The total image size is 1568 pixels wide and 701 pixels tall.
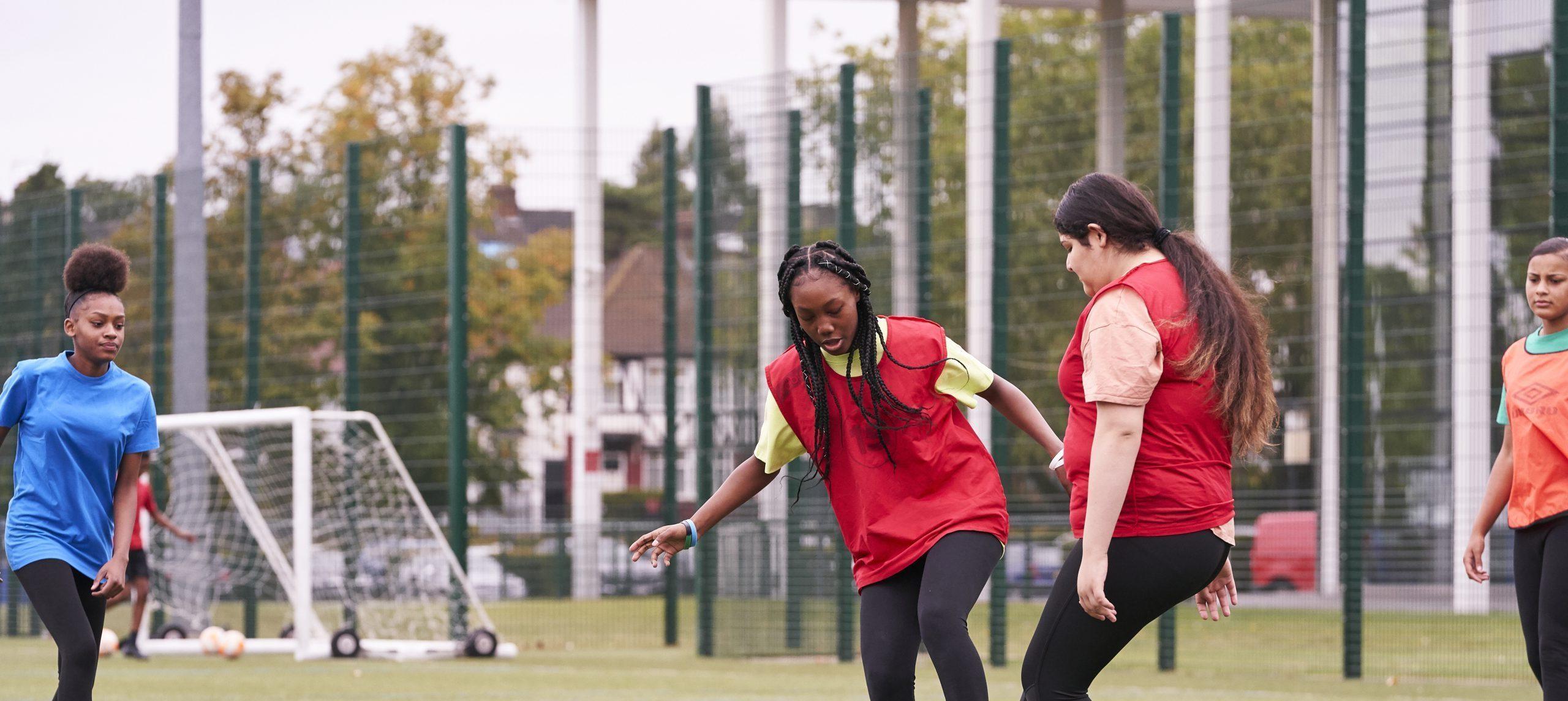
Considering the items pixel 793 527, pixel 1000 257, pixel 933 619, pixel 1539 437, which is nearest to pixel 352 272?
pixel 793 527

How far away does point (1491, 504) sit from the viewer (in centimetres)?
613

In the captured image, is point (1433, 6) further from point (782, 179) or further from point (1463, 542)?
point (782, 179)

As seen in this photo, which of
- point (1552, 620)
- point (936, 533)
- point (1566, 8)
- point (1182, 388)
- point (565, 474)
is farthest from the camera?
point (565, 474)

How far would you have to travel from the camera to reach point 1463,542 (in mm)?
12938

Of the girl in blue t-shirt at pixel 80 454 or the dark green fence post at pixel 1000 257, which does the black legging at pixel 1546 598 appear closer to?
the girl in blue t-shirt at pixel 80 454

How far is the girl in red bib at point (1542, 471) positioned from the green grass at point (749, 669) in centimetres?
406

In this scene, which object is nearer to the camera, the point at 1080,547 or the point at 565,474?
the point at 1080,547

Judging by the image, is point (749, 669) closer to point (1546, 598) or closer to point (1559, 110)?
point (1559, 110)

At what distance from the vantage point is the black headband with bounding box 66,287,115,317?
629 centimetres

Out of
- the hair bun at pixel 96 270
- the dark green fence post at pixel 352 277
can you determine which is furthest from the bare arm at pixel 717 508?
the dark green fence post at pixel 352 277

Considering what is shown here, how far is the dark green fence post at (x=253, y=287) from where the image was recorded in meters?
16.2

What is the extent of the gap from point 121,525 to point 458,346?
8461mm

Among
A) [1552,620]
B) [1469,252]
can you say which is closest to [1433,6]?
[1469,252]

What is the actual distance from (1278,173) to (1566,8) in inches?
463
